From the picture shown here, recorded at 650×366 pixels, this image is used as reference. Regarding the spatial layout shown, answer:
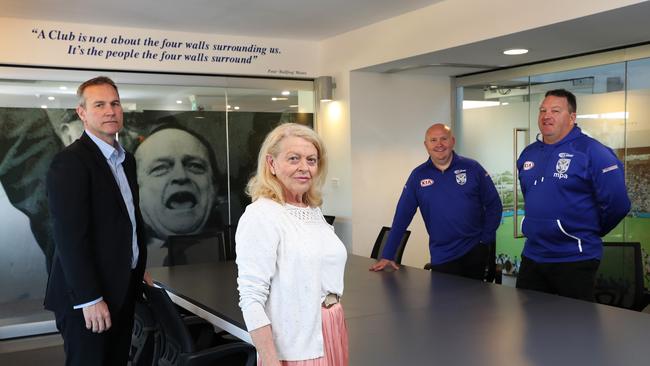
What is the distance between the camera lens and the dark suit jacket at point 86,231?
107 inches

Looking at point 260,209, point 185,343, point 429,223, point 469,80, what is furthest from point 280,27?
point 260,209

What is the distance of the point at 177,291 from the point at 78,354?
3.23ft

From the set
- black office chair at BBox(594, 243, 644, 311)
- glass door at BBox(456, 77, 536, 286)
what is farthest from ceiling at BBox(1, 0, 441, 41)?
black office chair at BBox(594, 243, 644, 311)

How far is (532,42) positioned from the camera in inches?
216

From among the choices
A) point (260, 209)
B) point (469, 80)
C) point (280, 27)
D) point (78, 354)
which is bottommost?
point (78, 354)

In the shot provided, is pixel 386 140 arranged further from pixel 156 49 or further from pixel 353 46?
pixel 156 49

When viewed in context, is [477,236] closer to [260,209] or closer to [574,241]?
[574,241]

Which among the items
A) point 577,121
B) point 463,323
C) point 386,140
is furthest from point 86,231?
point 577,121

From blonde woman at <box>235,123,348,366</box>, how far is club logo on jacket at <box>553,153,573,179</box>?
2.06m

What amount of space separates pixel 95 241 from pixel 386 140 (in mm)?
4935

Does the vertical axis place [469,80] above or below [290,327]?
above

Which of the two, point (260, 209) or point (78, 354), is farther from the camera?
point (78, 354)

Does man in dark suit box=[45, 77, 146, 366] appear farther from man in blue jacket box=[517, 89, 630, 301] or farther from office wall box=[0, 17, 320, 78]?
office wall box=[0, 17, 320, 78]

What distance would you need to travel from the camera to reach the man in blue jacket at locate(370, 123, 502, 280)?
4539mm
